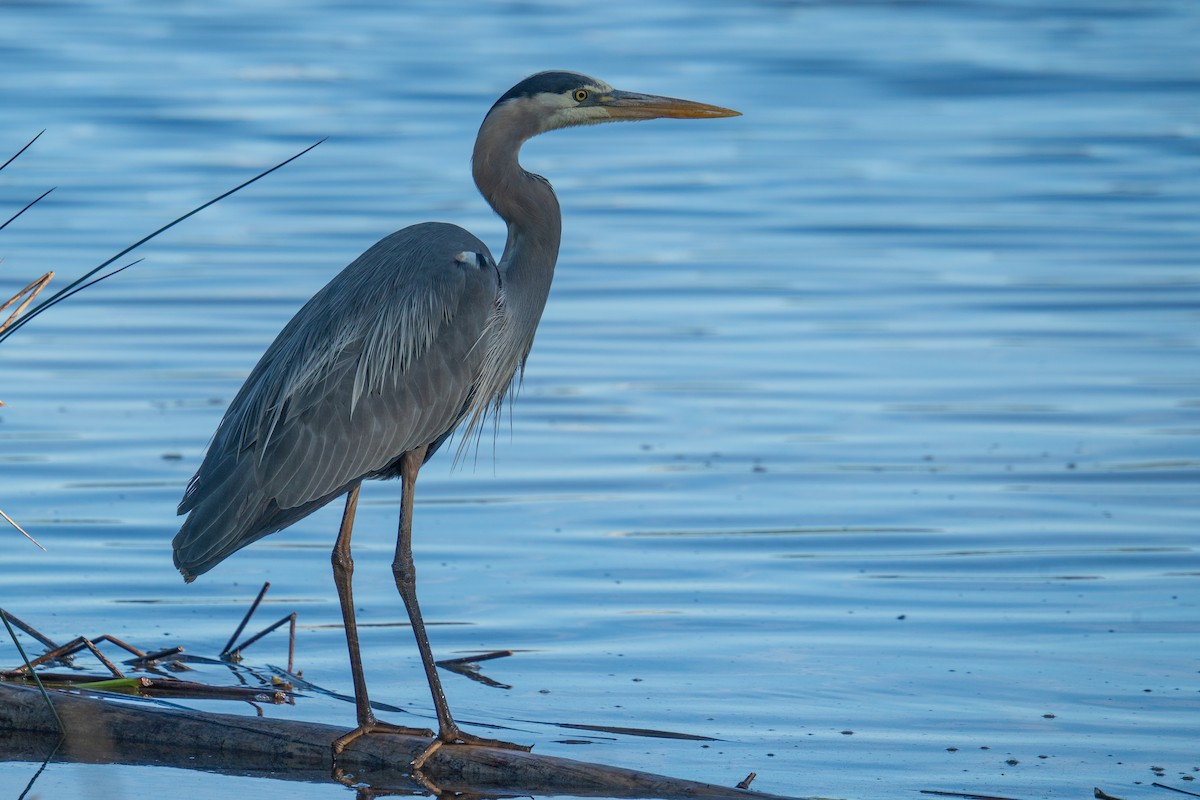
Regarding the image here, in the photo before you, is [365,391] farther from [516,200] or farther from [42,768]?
[42,768]

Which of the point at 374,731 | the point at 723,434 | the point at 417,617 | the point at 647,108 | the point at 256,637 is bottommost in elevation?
the point at 723,434

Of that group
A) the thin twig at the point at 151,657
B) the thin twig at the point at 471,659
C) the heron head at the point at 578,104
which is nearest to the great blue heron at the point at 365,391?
the heron head at the point at 578,104

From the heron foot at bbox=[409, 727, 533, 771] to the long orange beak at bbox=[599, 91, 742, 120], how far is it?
2.30 metres

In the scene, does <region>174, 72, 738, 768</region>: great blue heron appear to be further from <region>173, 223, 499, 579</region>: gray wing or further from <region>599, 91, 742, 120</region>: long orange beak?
<region>599, 91, 742, 120</region>: long orange beak

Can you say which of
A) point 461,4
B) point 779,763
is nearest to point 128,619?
point 779,763

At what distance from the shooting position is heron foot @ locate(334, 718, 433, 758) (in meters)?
5.13

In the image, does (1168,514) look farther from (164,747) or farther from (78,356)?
(78,356)

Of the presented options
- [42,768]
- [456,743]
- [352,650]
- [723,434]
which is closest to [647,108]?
[352,650]

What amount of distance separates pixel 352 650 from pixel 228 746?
2.18 ft

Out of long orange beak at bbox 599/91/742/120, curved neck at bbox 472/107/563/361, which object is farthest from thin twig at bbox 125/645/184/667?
long orange beak at bbox 599/91/742/120

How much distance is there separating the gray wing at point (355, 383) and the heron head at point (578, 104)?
1.93 ft

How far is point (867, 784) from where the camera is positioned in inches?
214

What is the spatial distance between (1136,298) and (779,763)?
835 centimetres

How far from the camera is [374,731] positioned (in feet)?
17.4
